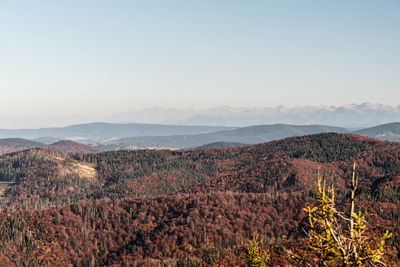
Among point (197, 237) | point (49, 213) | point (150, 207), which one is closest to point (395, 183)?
point (197, 237)

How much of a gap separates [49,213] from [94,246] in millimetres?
30639

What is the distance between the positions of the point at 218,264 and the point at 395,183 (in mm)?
116498

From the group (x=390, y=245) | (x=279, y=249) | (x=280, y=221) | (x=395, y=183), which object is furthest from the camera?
(x=395, y=183)

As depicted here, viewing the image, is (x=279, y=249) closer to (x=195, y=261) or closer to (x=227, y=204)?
(x=195, y=261)

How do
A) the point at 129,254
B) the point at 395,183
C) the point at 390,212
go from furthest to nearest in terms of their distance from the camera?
the point at 395,183
the point at 129,254
the point at 390,212

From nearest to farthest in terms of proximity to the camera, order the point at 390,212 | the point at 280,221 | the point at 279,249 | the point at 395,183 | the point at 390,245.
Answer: the point at 390,245
the point at 279,249
the point at 390,212
the point at 280,221
the point at 395,183

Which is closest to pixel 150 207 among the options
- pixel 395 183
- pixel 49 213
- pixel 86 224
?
→ pixel 86 224

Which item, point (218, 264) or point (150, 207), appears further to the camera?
point (150, 207)

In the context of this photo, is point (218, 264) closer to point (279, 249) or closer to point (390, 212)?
point (279, 249)

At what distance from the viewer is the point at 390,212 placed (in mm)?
133750

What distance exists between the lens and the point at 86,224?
551 ft

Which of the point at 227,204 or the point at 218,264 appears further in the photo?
the point at 227,204

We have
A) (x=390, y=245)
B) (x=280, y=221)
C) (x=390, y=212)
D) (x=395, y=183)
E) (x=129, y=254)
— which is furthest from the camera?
(x=395, y=183)

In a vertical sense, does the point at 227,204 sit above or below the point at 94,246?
above
